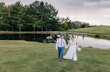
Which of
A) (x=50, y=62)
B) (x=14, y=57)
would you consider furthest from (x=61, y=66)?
(x=14, y=57)

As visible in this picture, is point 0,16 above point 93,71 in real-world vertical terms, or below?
above

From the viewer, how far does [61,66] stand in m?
18.1

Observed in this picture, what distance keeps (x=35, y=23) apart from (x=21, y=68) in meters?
97.9

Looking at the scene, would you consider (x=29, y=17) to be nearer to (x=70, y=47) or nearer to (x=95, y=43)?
(x=95, y=43)

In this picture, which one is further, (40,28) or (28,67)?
(40,28)

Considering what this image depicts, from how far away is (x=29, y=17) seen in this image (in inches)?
4587

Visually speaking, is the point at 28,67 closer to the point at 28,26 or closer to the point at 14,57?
the point at 14,57

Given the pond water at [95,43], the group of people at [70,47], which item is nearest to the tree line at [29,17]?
the pond water at [95,43]

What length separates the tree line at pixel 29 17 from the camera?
111m

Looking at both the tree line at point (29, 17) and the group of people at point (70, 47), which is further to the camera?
the tree line at point (29, 17)

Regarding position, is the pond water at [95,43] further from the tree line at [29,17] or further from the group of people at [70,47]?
the tree line at [29,17]

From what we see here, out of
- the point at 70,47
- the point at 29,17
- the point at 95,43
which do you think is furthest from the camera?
the point at 29,17

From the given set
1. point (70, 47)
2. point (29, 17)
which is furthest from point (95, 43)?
point (29, 17)

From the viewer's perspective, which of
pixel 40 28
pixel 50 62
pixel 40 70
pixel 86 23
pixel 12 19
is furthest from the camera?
pixel 86 23
